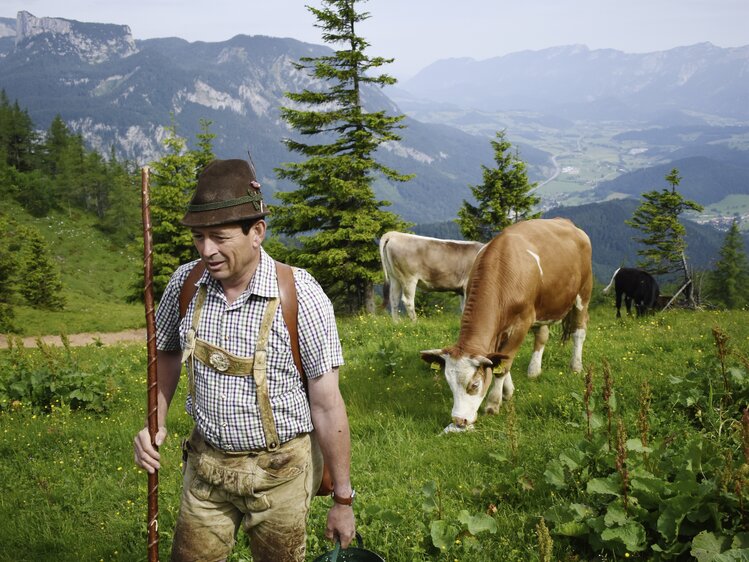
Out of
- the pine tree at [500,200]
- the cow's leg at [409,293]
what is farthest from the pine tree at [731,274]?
the cow's leg at [409,293]

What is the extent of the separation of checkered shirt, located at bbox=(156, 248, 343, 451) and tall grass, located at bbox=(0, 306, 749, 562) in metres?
1.59

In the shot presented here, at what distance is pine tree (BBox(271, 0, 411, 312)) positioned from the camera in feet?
77.7

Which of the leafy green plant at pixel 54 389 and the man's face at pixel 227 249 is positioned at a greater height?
the man's face at pixel 227 249

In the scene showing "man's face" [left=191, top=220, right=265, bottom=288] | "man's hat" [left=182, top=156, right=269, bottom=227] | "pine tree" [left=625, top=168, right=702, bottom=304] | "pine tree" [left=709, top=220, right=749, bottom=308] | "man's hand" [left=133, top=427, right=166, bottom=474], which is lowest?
"pine tree" [left=709, top=220, right=749, bottom=308]

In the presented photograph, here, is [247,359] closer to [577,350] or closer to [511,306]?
[511,306]

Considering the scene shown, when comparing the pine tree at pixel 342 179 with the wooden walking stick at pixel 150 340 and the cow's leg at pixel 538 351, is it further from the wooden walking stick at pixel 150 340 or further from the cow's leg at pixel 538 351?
the wooden walking stick at pixel 150 340

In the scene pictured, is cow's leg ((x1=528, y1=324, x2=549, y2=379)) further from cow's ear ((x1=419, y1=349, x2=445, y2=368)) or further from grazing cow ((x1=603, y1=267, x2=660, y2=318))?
grazing cow ((x1=603, y1=267, x2=660, y2=318))

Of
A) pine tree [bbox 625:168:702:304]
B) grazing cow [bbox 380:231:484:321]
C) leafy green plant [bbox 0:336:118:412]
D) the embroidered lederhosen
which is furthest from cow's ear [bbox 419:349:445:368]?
pine tree [bbox 625:168:702:304]

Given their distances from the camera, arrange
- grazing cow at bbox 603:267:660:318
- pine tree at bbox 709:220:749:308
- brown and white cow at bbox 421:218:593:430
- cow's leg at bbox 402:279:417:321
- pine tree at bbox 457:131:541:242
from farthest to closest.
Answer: pine tree at bbox 709:220:749:308, pine tree at bbox 457:131:541:242, grazing cow at bbox 603:267:660:318, cow's leg at bbox 402:279:417:321, brown and white cow at bbox 421:218:593:430

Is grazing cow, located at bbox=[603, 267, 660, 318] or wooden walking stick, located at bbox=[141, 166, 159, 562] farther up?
wooden walking stick, located at bbox=[141, 166, 159, 562]

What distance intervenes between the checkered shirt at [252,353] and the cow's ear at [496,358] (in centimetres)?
369

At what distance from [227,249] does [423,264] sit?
13.8m

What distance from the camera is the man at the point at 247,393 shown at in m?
2.76

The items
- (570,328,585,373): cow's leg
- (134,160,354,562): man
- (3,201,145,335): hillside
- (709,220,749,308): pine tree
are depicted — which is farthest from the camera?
(709,220,749,308): pine tree
